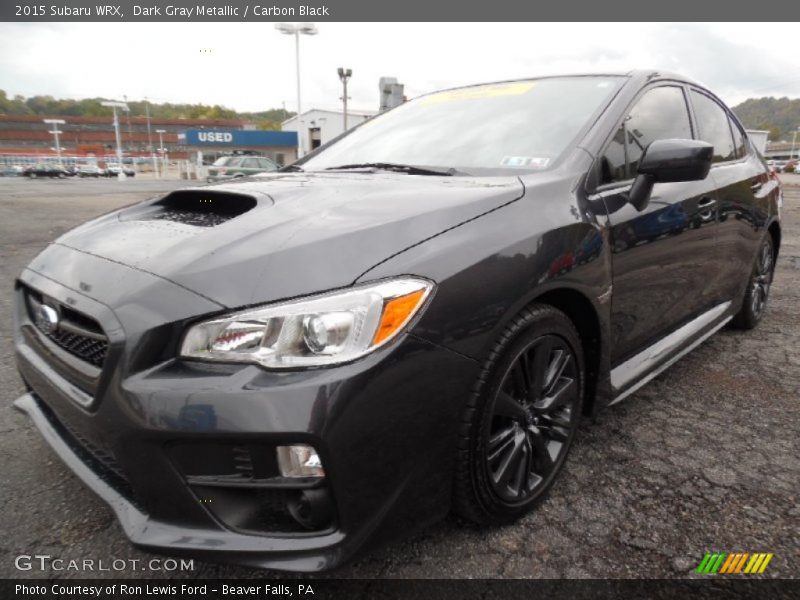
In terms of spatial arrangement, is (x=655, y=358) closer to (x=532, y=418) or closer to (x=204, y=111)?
(x=532, y=418)

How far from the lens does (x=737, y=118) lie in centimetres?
360

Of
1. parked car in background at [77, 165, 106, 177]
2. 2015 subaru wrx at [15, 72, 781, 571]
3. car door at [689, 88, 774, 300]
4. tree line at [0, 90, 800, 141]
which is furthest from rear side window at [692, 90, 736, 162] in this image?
tree line at [0, 90, 800, 141]

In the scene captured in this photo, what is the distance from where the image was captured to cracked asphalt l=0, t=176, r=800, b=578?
5.38ft

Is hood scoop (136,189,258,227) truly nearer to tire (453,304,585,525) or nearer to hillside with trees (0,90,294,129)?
tire (453,304,585,525)

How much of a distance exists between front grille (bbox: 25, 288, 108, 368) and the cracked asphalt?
0.62m

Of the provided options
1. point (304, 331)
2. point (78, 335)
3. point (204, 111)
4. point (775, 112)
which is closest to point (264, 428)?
point (304, 331)

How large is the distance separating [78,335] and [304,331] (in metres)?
0.70

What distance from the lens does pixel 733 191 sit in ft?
9.96

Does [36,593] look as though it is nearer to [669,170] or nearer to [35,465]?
[35,465]

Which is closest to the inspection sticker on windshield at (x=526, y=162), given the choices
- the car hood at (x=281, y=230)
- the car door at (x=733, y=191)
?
the car hood at (x=281, y=230)

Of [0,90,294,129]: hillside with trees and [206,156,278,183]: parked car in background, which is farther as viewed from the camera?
[0,90,294,129]: hillside with trees

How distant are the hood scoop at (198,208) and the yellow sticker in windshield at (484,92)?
1.40 metres

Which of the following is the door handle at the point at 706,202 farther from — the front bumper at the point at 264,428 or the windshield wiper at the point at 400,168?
the front bumper at the point at 264,428

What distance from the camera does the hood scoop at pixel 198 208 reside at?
179cm
